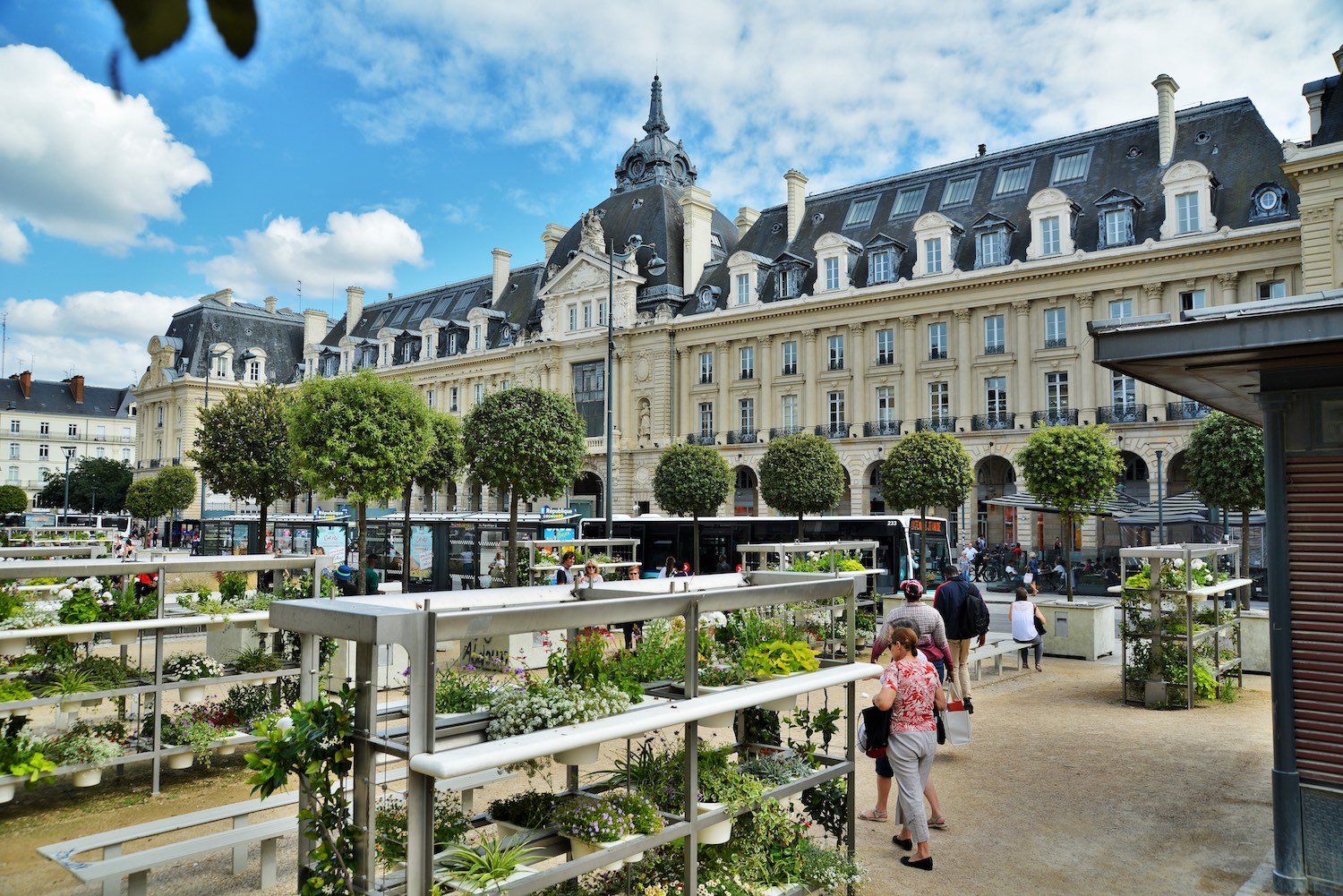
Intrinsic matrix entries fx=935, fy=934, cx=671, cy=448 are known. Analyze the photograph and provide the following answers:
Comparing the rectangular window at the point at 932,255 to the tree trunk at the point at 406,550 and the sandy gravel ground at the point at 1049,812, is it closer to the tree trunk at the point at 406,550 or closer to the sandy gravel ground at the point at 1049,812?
the tree trunk at the point at 406,550

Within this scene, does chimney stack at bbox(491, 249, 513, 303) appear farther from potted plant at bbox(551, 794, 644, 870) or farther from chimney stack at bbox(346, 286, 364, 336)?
potted plant at bbox(551, 794, 644, 870)

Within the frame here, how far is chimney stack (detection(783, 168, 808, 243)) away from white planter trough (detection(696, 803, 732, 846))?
4510cm

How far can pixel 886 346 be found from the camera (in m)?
42.8

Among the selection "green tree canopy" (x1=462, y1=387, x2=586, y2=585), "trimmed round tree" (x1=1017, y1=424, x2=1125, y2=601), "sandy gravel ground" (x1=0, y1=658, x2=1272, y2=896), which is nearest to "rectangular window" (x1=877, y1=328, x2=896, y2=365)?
"trimmed round tree" (x1=1017, y1=424, x2=1125, y2=601)

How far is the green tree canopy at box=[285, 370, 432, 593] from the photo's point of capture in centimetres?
2261

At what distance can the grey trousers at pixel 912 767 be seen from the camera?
23.6ft

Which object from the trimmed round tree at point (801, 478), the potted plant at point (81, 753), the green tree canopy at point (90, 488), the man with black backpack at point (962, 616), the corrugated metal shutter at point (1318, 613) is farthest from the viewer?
the green tree canopy at point (90, 488)

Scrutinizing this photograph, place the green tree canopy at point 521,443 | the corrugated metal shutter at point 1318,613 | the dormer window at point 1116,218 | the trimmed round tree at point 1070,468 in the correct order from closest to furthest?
the corrugated metal shutter at point 1318,613, the trimmed round tree at point 1070,468, the green tree canopy at point 521,443, the dormer window at point 1116,218

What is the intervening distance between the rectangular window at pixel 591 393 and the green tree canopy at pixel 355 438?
2689 cm

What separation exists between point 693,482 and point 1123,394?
18.1 metres

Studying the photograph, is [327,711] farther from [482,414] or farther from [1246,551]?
[1246,551]

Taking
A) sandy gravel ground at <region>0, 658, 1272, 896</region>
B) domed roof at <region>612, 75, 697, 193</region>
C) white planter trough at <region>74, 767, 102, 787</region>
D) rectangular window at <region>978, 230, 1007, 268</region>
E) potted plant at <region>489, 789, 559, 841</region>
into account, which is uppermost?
domed roof at <region>612, 75, 697, 193</region>

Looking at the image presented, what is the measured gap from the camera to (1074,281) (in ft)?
124

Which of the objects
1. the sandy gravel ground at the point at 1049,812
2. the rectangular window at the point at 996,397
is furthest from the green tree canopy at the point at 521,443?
the rectangular window at the point at 996,397
